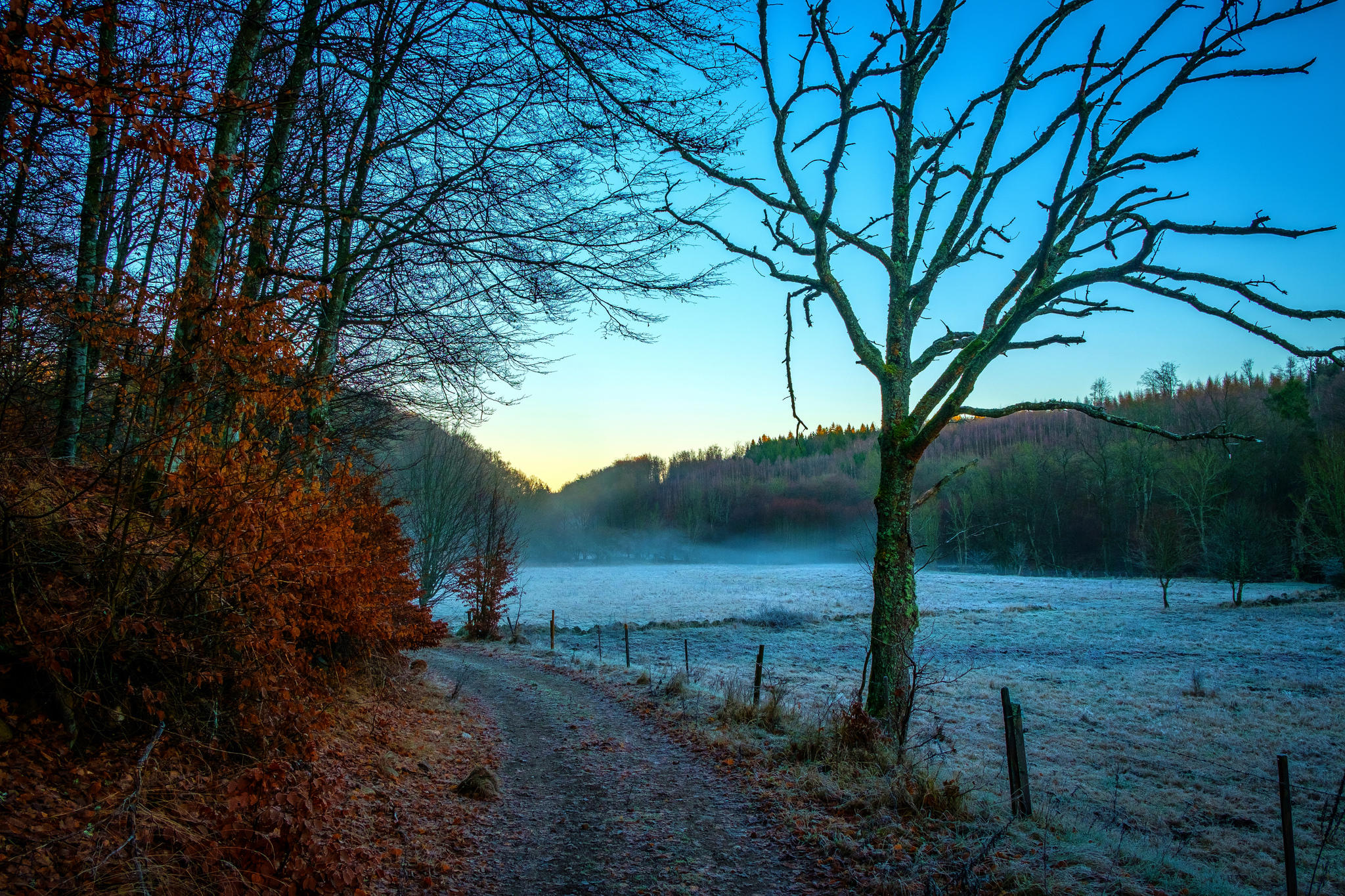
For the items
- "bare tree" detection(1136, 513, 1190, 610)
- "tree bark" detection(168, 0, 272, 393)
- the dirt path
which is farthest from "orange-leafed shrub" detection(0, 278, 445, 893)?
"bare tree" detection(1136, 513, 1190, 610)

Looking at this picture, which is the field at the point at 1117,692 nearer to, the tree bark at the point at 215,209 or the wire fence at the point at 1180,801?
the wire fence at the point at 1180,801

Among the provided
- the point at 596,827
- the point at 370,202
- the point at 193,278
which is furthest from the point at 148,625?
the point at 370,202

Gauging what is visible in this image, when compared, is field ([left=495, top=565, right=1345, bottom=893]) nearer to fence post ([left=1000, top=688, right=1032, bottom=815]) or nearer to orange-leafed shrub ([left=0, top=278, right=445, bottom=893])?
fence post ([left=1000, top=688, right=1032, bottom=815])

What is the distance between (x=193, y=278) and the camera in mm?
4582

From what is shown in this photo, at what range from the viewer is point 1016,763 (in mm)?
6133

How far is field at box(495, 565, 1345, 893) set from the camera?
655 cm

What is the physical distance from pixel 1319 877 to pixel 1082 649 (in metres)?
17.6

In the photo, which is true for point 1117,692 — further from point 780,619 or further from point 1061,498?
point 1061,498

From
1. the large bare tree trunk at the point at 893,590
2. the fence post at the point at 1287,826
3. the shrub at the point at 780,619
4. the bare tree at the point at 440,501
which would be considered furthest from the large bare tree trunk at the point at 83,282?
the shrub at the point at 780,619

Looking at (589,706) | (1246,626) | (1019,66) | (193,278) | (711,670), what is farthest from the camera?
(1246,626)

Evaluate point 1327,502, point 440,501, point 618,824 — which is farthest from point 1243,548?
point 618,824

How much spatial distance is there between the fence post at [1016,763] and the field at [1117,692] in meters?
0.29

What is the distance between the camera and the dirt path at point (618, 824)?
465 cm

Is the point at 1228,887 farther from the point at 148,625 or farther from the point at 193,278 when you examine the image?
the point at 193,278
